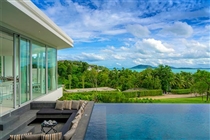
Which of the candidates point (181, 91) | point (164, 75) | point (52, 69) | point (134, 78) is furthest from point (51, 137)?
point (181, 91)

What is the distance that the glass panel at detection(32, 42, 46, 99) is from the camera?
910 centimetres

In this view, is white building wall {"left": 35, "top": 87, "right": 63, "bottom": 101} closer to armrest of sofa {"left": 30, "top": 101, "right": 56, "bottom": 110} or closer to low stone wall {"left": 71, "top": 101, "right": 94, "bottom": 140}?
armrest of sofa {"left": 30, "top": 101, "right": 56, "bottom": 110}

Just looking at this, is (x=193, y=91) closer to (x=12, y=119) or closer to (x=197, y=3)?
(x=197, y=3)

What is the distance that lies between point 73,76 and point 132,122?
14.6 metres

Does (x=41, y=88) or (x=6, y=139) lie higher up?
(x=41, y=88)

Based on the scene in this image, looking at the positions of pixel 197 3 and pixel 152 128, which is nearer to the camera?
pixel 152 128

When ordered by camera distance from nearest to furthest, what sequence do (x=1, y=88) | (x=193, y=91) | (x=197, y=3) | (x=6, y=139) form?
(x=6, y=139) → (x=1, y=88) → (x=197, y=3) → (x=193, y=91)

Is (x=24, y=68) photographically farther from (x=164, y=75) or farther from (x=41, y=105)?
(x=164, y=75)

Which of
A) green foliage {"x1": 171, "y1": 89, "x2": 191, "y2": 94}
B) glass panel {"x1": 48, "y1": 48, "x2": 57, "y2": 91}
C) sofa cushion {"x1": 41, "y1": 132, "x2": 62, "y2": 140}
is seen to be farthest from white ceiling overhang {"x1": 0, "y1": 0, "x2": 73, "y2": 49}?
green foliage {"x1": 171, "y1": 89, "x2": 191, "y2": 94}

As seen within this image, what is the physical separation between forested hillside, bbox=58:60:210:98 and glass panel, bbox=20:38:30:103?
503 inches

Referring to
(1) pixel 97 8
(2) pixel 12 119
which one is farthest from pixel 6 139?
(1) pixel 97 8

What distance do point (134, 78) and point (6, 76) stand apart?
1690cm

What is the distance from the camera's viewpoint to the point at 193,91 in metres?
22.9

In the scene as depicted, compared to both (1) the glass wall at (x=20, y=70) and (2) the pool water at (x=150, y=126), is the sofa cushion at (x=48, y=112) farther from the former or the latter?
(2) the pool water at (x=150, y=126)
